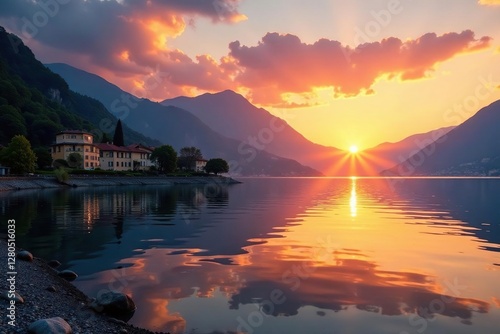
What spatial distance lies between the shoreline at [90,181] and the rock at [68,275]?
83.2m

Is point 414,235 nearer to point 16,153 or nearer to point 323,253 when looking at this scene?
point 323,253

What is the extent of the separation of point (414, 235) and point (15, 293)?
32406mm

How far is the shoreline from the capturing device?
319 feet

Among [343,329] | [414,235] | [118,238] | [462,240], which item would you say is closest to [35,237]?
[118,238]

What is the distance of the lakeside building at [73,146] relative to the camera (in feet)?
503

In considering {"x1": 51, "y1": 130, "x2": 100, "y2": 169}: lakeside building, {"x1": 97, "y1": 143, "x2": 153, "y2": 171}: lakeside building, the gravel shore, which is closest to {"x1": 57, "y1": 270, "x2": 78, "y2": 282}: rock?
the gravel shore

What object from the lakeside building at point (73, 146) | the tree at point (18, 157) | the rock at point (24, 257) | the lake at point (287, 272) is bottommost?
the lake at point (287, 272)

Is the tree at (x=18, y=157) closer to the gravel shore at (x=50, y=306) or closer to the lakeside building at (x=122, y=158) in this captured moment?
the lakeside building at (x=122, y=158)

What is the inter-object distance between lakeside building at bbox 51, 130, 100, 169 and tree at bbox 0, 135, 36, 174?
135 ft

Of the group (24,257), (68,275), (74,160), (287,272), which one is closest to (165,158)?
(74,160)

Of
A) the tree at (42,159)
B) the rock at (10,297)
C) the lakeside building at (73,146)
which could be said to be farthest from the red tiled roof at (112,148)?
the rock at (10,297)

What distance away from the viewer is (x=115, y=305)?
15.0 m

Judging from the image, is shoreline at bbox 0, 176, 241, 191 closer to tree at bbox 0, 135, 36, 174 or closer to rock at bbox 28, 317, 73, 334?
tree at bbox 0, 135, 36, 174

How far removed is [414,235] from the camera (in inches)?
1378
